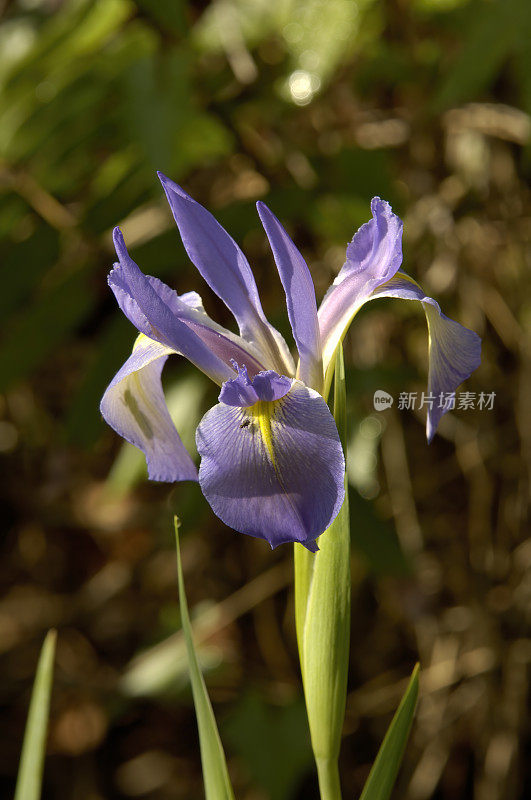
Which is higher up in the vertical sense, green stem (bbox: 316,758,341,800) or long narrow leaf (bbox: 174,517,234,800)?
long narrow leaf (bbox: 174,517,234,800)

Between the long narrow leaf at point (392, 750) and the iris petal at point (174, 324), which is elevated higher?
the iris petal at point (174, 324)

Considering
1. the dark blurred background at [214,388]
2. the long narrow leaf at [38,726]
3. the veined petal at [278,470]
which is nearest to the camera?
the veined petal at [278,470]

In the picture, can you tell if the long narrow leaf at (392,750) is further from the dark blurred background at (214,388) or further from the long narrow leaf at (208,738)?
the dark blurred background at (214,388)

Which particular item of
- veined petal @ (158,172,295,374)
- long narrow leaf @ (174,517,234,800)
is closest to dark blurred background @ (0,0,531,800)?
veined petal @ (158,172,295,374)

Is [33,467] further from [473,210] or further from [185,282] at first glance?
[473,210]

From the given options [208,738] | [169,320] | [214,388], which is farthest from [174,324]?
[214,388]

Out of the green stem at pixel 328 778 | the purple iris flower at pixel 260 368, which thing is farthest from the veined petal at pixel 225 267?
the green stem at pixel 328 778

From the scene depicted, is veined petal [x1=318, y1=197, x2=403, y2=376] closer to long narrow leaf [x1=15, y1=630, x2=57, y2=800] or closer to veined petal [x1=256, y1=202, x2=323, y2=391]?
veined petal [x1=256, y1=202, x2=323, y2=391]

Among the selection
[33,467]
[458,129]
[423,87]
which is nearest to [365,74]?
[423,87]

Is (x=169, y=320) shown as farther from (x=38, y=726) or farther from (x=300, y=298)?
(x=38, y=726)
